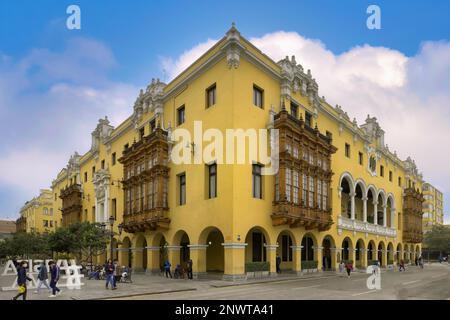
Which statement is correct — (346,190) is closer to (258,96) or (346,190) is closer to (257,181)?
(257,181)

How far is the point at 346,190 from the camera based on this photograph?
44.7 metres

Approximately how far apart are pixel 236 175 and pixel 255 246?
23.3ft

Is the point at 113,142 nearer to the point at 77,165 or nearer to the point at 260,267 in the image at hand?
the point at 77,165

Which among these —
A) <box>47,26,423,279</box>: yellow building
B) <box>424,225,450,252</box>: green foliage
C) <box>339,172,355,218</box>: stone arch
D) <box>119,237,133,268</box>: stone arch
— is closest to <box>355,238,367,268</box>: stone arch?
<box>47,26,423,279</box>: yellow building

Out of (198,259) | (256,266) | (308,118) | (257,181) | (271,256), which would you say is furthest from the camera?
(308,118)

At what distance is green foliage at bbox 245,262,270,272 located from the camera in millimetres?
26641

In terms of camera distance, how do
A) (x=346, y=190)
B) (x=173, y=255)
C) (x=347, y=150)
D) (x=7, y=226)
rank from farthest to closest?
(x=7, y=226) < (x=346, y=190) < (x=347, y=150) < (x=173, y=255)

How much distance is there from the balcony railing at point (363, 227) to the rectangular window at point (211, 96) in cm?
1717

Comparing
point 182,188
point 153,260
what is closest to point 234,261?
point 182,188

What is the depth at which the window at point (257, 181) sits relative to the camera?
28.1m

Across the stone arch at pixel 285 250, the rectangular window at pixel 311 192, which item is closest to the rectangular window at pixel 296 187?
the rectangular window at pixel 311 192

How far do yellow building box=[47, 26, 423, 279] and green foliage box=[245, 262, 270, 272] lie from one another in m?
0.57

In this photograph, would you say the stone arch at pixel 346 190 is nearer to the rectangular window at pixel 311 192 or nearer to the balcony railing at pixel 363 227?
the balcony railing at pixel 363 227

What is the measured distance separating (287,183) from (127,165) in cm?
1751
